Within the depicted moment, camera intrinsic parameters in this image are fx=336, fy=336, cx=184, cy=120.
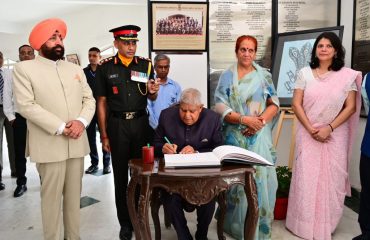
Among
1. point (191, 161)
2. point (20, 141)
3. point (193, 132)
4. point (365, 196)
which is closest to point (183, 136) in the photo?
point (193, 132)

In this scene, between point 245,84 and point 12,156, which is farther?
point 12,156

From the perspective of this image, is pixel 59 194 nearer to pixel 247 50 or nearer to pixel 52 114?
pixel 52 114

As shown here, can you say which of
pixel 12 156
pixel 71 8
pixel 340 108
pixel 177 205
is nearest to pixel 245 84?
pixel 340 108

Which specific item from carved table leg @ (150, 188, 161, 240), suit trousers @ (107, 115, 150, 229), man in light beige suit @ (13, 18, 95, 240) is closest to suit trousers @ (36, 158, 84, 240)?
man in light beige suit @ (13, 18, 95, 240)

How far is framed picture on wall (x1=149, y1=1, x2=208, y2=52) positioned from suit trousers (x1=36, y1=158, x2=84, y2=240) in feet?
5.28

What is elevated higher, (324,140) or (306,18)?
(306,18)

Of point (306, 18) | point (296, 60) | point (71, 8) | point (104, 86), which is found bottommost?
point (104, 86)

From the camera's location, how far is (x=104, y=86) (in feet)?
7.63

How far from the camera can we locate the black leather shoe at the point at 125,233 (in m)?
2.38

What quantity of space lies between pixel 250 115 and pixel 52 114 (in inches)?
49.5

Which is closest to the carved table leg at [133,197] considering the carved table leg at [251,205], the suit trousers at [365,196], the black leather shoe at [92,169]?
the carved table leg at [251,205]

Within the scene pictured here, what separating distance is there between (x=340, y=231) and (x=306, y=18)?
2.13 meters

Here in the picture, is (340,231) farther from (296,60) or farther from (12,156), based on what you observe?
(12,156)

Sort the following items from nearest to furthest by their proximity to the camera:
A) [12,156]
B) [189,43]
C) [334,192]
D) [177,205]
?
1. [177,205]
2. [334,192]
3. [189,43]
4. [12,156]
